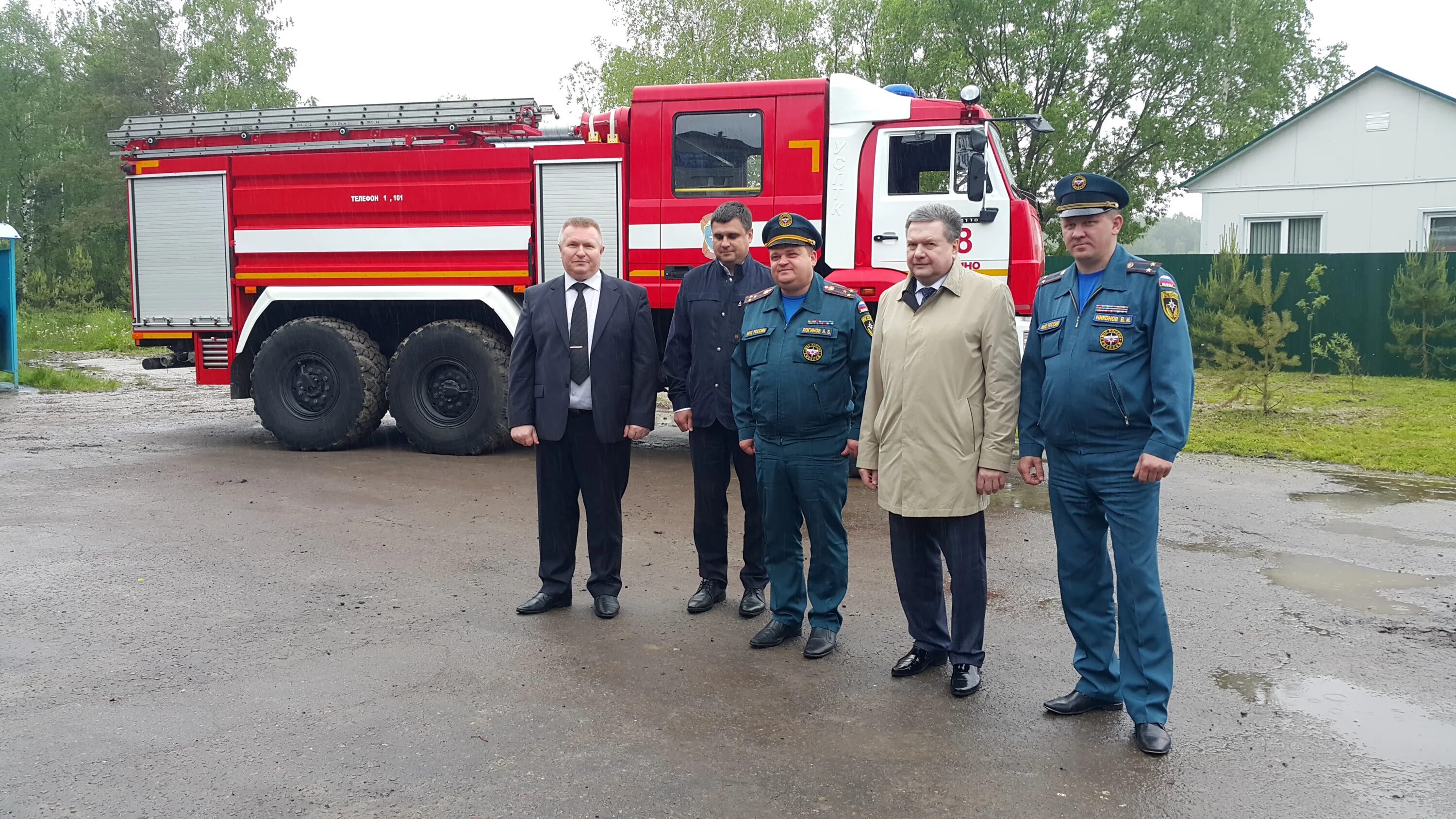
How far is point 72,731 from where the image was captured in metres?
3.85

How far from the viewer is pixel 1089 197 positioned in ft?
12.9

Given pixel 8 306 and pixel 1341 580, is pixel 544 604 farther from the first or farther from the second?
pixel 8 306

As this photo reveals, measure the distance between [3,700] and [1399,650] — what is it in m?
5.63

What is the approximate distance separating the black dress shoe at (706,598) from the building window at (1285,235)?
18552 millimetres

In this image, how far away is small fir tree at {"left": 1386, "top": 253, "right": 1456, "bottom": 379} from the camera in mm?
16609

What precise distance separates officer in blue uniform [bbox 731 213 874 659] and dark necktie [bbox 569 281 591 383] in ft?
2.83

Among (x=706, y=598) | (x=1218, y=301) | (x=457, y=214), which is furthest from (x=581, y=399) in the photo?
(x=1218, y=301)

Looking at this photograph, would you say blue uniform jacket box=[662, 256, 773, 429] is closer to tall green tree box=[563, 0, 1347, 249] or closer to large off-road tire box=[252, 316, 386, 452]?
large off-road tire box=[252, 316, 386, 452]

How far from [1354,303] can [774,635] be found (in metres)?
16.5

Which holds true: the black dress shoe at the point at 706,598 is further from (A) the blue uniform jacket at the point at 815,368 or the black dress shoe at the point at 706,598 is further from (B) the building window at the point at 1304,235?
(B) the building window at the point at 1304,235

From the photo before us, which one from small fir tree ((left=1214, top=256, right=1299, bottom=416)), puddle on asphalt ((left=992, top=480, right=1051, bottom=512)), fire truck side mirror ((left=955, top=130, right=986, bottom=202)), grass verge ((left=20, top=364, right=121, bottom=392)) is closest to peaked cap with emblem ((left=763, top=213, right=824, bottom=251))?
puddle on asphalt ((left=992, top=480, right=1051, bottom=512))

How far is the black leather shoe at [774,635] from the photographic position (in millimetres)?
4848

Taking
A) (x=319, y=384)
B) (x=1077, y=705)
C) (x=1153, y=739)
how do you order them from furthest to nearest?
(x=319, y=384) → (x=1077, y=705) → (x=1153, y=739)

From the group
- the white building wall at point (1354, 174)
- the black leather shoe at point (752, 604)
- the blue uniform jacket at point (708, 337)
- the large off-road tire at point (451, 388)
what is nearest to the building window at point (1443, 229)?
the white building wall at point (1354, 174)
